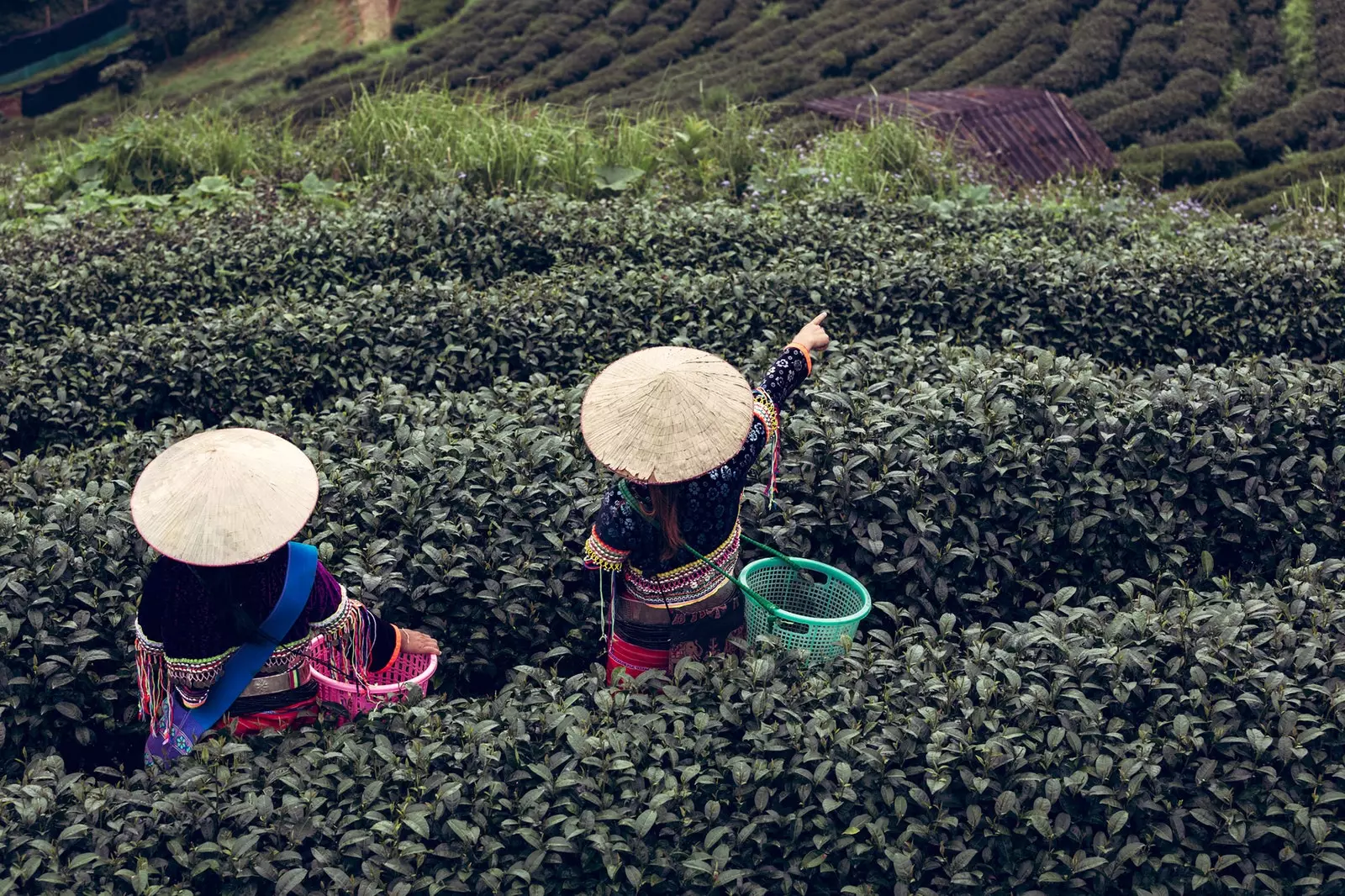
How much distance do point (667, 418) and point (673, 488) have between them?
8.5 inches

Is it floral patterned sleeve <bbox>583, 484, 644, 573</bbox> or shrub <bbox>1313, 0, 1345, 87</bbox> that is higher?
floral patterned sleeve <bbox>583, 484, 644, 573</bbox>

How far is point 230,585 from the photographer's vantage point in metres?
2.81

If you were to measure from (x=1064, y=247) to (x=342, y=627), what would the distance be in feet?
16.8

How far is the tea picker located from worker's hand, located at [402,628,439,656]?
1.62 ft

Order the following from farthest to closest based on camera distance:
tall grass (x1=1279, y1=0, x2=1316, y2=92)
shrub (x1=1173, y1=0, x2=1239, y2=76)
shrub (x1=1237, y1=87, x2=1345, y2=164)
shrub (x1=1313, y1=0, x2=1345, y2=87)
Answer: shrub (x1=1173, y1=0, x2=1239, y2=76) < tall grass (x1=1279, y1=0, x2=1316, y2=92) < shrub (x1=1313, y1=0, x2=1345, y2=87) < shrub (x1=1237, y1=87, x2=1345, y2=164)

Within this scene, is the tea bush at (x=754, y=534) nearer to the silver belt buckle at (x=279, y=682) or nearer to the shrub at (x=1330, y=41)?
the silver belt buckle at (x=279, y=682)

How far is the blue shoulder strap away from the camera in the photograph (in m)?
2.90

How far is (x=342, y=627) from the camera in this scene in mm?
3047

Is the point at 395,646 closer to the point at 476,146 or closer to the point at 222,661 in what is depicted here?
the point at 222,661

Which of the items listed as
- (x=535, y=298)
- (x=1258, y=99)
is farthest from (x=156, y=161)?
(x=1258, y=99)

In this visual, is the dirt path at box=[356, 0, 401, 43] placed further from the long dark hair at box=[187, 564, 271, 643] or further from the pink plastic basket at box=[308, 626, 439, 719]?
the long dark hair at box=[187, 564, 271, 643]

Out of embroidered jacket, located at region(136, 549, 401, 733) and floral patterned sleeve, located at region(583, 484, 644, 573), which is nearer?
embroidered jacket, located at region(136, 549, 401, 733)

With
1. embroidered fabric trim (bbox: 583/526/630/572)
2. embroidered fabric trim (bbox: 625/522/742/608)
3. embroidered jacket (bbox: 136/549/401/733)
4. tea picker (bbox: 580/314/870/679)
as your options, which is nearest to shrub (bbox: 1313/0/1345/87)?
tea picker (bbox: 580/314/870/679)

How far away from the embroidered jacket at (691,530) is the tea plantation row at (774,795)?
0.95 feet
